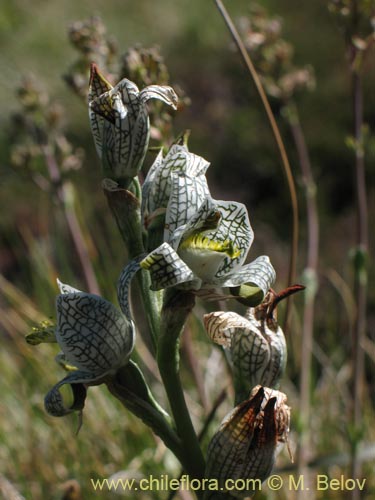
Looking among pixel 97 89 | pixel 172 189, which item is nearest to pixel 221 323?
pixel 172 189

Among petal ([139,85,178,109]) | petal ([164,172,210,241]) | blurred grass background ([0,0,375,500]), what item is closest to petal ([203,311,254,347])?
petal ([164,172,210,241])

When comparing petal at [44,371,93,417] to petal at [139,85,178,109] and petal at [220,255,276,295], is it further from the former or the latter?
petal at [139,85,178,109]

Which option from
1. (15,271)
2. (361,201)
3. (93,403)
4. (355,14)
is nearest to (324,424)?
(93,403)

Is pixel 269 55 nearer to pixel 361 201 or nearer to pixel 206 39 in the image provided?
pixel 361 201

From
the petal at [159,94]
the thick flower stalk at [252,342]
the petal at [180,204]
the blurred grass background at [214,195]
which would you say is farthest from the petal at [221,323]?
the blurred grass background at [214,195]

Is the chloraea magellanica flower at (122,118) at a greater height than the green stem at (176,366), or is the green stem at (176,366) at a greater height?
the chloraea magellanica flower at (122,118)

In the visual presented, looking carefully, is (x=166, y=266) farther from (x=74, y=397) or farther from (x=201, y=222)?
(x=74, y=397)

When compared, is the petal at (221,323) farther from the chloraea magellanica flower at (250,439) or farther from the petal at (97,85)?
the petal at (97,85)
